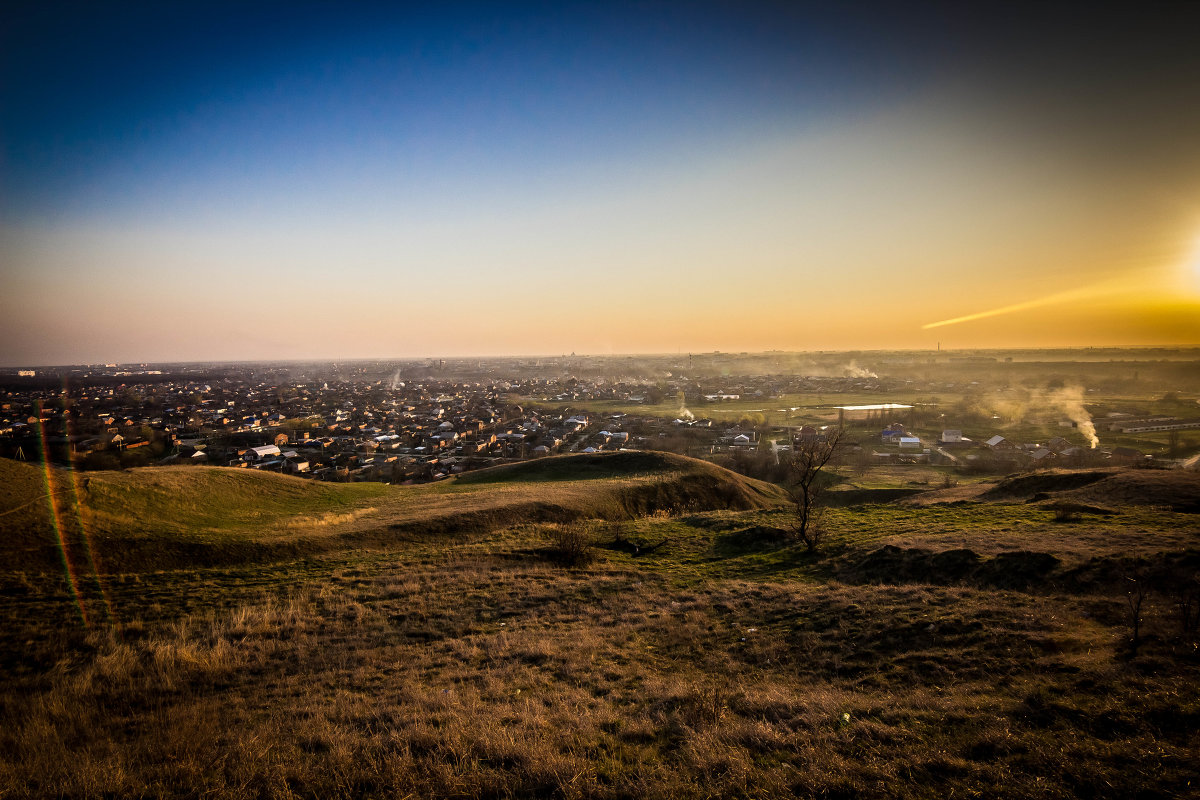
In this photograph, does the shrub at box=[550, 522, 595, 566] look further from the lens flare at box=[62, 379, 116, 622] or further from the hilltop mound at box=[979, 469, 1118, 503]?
the hilltop mound at box=[979, 469, 1118, 503]

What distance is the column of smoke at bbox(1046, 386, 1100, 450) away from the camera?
208 ft

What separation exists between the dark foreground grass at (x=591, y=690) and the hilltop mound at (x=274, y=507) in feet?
14.4

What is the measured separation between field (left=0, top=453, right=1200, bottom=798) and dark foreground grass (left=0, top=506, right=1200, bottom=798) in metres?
0.05

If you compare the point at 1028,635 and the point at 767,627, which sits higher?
the point at 1028,635

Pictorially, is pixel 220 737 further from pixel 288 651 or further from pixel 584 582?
pixel 584 582

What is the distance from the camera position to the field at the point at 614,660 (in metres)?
5.56

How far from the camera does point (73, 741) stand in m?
6.88

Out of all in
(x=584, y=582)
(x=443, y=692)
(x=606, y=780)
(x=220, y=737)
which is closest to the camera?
(x=606, y=780)

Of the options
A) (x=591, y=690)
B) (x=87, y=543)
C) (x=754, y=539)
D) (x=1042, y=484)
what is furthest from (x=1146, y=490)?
(x=87, y=543)

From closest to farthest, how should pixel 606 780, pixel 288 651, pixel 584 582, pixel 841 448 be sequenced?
pixel 606 780 < pixel 288 651 < pixel 584 582 < pixel 841 448

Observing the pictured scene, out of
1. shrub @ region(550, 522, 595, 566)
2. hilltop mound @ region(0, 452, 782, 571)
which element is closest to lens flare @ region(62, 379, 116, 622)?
hilltop mound @ region(0, 452, 782, 571)

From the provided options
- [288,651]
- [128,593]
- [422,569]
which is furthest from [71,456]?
[288,651]

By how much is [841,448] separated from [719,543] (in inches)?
1797

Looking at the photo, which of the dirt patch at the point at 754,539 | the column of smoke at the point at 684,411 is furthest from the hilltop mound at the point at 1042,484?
the column of smoke at the point at 684,411
